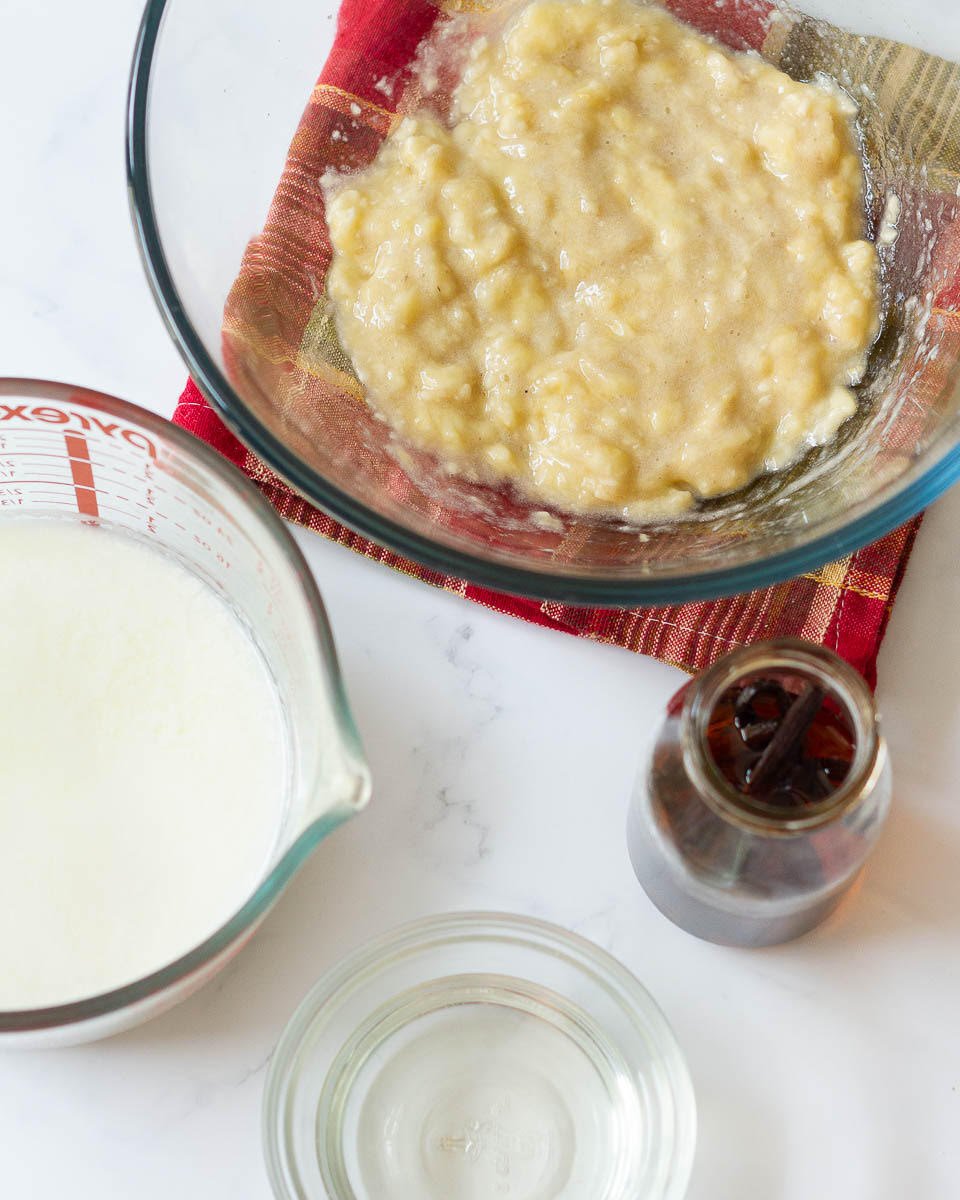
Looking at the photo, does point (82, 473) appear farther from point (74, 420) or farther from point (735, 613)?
point (735, 613)

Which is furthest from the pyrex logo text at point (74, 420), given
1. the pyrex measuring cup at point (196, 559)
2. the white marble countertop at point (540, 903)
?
the white marble countertop at point (540, 903)

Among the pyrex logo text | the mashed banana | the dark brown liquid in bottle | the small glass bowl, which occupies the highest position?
the mashed banana

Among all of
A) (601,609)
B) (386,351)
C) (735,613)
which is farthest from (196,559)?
(735,613)

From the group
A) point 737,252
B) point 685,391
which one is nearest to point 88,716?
point 685,391

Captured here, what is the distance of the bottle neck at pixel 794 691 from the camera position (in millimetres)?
1169

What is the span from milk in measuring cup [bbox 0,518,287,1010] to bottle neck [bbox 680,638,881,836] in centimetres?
36

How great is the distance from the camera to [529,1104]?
4.65 feet

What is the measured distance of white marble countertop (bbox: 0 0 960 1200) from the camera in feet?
4.51

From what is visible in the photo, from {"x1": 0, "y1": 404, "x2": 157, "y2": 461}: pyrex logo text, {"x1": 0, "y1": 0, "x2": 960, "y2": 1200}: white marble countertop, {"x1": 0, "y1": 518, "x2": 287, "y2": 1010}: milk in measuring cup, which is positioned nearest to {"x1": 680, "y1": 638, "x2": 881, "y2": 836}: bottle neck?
{"x1": 0, "y1": 0, "x2": 960, "y2": 1200}: white marble countertop

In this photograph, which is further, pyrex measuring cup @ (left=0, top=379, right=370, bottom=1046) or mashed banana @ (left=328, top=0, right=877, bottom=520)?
mashed banana @ (left=328, top=0, right=877, bottom=520)

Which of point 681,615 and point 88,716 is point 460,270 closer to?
point 681,615

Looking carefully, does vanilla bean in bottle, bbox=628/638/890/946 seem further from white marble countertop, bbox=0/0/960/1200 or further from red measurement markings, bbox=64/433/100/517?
red measurement markings, bbox=64/433/100/517

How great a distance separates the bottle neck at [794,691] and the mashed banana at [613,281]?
0.79 feet

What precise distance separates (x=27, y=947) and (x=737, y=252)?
2.82 feet
